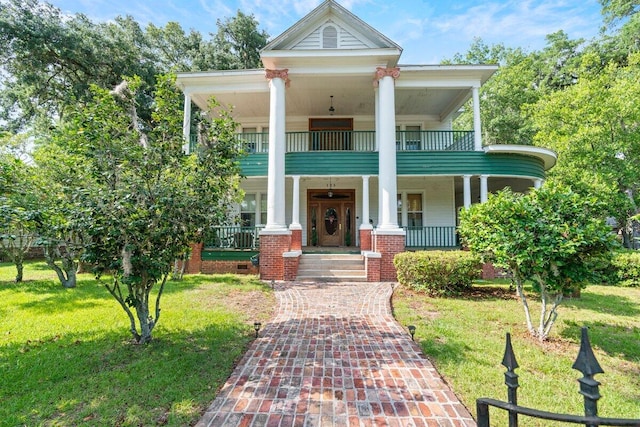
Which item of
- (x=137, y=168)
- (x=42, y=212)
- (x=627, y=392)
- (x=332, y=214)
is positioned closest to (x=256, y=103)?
(x=332, y=214)

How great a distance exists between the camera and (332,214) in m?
13.2

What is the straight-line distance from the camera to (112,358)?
382 cm

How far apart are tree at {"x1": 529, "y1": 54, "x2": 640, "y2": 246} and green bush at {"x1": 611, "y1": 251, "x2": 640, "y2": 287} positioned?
3.01 meters

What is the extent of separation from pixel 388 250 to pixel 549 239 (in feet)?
16.5

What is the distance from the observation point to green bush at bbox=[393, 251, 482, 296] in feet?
23.6

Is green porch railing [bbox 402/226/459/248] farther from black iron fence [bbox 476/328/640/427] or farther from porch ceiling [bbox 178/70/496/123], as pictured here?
black iron fence [bbox 476/328/640/427]

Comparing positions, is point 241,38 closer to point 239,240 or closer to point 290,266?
point 239,240

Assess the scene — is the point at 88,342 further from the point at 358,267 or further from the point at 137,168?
the point at 358,267

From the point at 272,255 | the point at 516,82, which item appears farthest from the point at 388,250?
the point at 516,82

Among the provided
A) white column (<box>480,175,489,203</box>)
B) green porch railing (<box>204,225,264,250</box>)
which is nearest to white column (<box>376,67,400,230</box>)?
white column (<box>480,175,489,203</box>)

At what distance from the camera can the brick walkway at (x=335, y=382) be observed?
102 inches

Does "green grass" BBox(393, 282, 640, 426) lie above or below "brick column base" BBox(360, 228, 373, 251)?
below

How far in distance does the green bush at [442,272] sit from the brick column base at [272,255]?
3.75m

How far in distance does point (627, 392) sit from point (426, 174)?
8.70 meters
